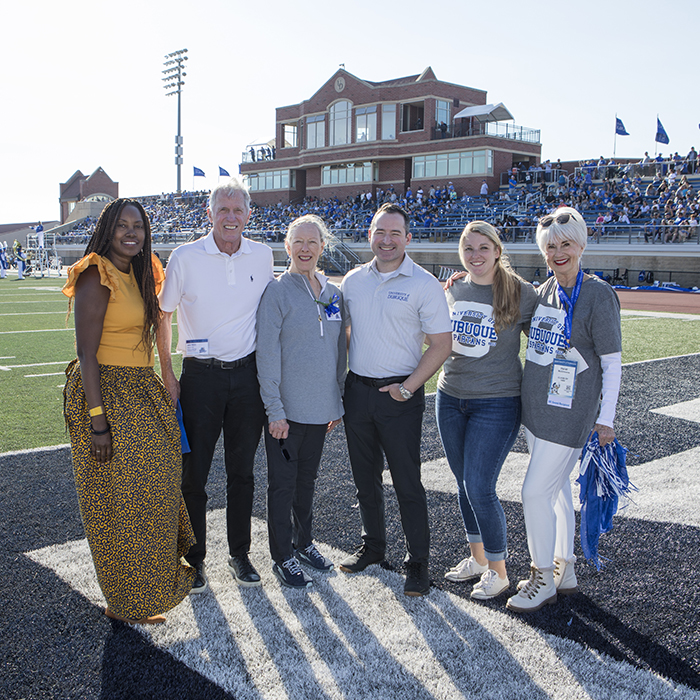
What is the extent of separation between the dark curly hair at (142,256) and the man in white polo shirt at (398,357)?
0.97 m

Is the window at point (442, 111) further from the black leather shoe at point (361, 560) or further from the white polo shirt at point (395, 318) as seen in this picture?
the black leather shoe at point (361, 560)

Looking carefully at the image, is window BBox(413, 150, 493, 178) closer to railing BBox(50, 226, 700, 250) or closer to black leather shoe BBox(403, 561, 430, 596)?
railing BBox(50, 226, 700, 250)

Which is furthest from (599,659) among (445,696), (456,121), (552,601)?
(456,121)

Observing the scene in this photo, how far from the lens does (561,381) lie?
3.03m

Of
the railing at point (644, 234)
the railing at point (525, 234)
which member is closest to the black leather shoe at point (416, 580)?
the railing at point (525, 234)

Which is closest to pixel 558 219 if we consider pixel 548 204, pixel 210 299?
pixel 210 299

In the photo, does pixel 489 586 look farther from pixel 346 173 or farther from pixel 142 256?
pixel 346 173

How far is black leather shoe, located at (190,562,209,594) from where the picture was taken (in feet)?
10.3

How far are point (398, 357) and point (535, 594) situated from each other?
126 cm

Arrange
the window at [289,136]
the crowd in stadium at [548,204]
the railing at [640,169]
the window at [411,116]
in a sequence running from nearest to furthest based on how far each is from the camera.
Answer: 1. the crowd in stadium at [548,204]
2. the railing at [640,169]
3. the window at [411,116]
4. the window at [289,136]

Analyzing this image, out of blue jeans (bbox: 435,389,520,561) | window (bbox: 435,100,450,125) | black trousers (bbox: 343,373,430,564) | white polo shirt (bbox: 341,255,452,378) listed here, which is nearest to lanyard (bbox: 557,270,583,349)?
blue jeans (bbox: 435,389,520,561)

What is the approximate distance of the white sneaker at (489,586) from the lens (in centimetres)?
315

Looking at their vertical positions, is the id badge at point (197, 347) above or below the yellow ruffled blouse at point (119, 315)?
below

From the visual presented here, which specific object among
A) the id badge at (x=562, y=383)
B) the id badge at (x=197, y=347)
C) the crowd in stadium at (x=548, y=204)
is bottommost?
the id badge at (x=562, y=383)
